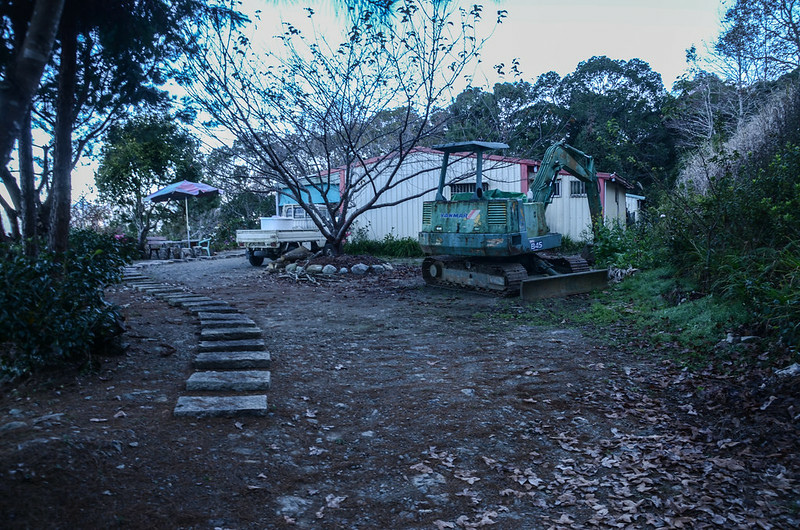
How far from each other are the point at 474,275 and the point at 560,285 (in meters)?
1.57

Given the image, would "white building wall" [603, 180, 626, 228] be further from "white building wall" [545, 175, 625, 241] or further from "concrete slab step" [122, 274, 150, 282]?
"concrete slab step" [122, 274, 150, 282]

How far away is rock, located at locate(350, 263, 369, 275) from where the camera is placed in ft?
47.2

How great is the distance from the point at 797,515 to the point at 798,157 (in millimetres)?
6015

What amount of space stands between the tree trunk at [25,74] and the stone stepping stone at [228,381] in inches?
106

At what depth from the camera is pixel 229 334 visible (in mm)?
6238

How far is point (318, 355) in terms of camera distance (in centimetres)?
618

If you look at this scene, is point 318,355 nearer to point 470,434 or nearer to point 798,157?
point 470,434

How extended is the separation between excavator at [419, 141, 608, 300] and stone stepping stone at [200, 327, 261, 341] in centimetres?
472

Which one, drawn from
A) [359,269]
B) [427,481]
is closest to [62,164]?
[427,481]

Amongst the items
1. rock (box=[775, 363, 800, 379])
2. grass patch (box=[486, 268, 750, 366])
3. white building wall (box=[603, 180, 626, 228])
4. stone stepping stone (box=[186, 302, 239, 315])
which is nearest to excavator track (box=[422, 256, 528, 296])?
grass patch (box=[486, 268, 750, 366])

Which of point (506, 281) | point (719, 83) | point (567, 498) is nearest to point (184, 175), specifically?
point (506, 281)

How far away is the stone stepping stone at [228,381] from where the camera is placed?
4.61 meters

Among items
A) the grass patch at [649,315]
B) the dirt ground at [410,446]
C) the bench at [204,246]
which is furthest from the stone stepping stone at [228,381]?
the bench at [204,246]

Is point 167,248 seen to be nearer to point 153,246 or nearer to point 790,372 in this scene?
point 153,246
